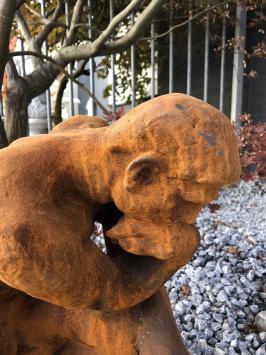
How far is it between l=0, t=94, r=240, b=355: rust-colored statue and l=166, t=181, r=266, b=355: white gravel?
2.55 feet

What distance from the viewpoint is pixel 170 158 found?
0.70 meters

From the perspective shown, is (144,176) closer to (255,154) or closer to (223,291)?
(223,291)

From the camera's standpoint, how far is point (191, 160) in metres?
0.69

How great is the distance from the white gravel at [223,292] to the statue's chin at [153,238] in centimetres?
92

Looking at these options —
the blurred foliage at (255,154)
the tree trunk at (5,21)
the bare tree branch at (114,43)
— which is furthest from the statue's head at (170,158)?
the blurred foliage at (255,154)

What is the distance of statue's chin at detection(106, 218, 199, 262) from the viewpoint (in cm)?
77

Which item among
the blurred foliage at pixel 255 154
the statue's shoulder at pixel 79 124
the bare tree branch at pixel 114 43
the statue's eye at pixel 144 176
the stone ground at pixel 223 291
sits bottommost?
the stone ground at pixel 223 291

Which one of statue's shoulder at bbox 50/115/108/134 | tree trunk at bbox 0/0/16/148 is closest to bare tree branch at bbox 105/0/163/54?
tree trunk at bbox 0/0/16/148

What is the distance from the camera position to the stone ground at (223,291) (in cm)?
161

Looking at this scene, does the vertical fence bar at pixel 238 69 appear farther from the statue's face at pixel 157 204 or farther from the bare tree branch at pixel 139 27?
the statue's face at pixel 157 204

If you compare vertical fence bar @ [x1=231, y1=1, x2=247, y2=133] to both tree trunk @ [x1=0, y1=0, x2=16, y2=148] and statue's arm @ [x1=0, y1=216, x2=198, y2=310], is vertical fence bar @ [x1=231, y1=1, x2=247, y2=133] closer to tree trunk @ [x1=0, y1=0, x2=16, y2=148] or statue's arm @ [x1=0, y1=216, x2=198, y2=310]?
tree trunk @ [x1=0, y1=0, x2=16, y2=148]

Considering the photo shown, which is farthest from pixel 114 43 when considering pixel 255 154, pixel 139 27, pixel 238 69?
pixel 238 69

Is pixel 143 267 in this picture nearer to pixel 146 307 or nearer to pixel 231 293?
pixel 146 307

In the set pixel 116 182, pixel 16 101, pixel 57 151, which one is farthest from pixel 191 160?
pixel 16 101
